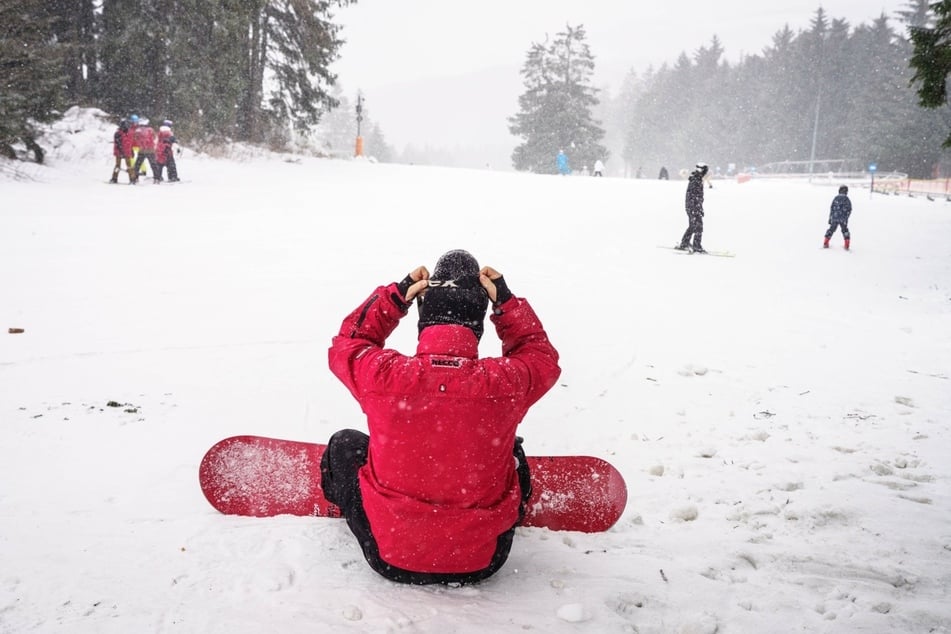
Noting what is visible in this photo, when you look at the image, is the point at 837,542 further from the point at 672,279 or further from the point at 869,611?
the point at 672,279

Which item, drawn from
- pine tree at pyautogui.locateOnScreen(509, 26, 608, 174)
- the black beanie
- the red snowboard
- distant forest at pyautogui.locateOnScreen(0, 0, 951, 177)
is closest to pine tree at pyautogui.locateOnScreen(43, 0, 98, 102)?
distant forest at pyautogui.locateOnScreen(0, 0, 951, 177)

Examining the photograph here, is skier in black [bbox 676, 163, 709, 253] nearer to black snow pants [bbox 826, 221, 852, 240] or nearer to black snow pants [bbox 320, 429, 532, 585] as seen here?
black snow pants [bbox 826, 221, 852, 240]

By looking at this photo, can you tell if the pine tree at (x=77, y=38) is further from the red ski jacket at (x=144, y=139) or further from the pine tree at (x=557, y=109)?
the pine tree at (x=557, y=109)

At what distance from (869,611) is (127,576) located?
11.0ft

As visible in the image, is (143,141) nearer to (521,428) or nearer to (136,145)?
(136,145)

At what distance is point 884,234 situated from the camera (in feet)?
58.0

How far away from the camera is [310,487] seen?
11.2ft

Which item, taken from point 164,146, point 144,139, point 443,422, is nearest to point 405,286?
A: point 443,422

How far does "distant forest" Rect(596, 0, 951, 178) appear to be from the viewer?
44.5 m

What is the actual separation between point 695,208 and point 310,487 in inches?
504

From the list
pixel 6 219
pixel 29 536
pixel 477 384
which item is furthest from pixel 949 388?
pixel 6 219

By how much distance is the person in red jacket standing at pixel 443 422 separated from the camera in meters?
2.36

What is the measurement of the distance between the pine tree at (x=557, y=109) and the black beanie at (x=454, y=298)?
48.8 metres

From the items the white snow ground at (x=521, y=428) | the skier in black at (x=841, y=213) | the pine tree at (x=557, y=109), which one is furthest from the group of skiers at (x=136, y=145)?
the pine tree at (x=557, y=109)
